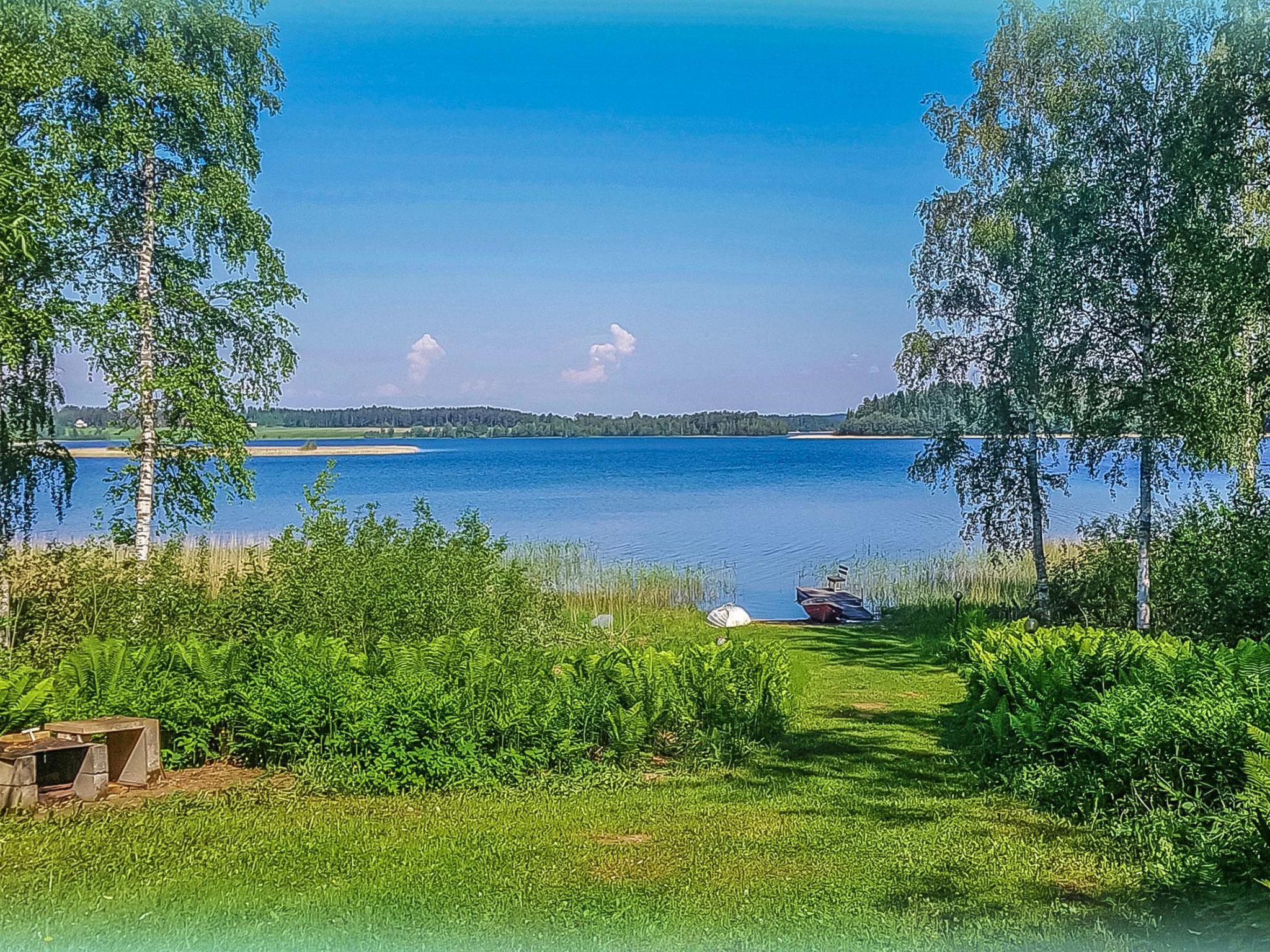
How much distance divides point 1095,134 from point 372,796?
13191 millimetres

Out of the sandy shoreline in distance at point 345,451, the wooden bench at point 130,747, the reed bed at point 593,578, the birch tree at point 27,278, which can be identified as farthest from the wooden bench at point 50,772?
the sandy shoreline in distance at point 345,451

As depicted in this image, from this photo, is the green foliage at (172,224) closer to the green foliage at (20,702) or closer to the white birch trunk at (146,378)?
the white birch trunk at (146,378)

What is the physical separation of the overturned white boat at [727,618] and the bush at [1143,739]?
7.40 metres

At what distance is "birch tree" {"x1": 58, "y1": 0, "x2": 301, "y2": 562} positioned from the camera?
41.4 feet

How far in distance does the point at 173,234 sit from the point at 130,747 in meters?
8.68

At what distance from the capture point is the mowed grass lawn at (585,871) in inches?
176

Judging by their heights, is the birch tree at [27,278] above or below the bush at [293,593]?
above

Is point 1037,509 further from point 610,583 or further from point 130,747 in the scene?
point 130,747

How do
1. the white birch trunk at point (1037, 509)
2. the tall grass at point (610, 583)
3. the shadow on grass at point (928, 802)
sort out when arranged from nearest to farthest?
the shadow on grass at point (928, 802) → the white birch trunk at point (1037, 509) → the tall grass at point (610, 583)

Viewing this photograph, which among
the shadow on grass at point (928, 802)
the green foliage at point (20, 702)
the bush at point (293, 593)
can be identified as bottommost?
the shadow on grass at point (928, 802)

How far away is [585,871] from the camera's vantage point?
537cm

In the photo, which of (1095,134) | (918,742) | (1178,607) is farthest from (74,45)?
(1178,607)

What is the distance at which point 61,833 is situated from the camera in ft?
19.1

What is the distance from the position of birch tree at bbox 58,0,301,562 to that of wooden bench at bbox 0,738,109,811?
6204mm
